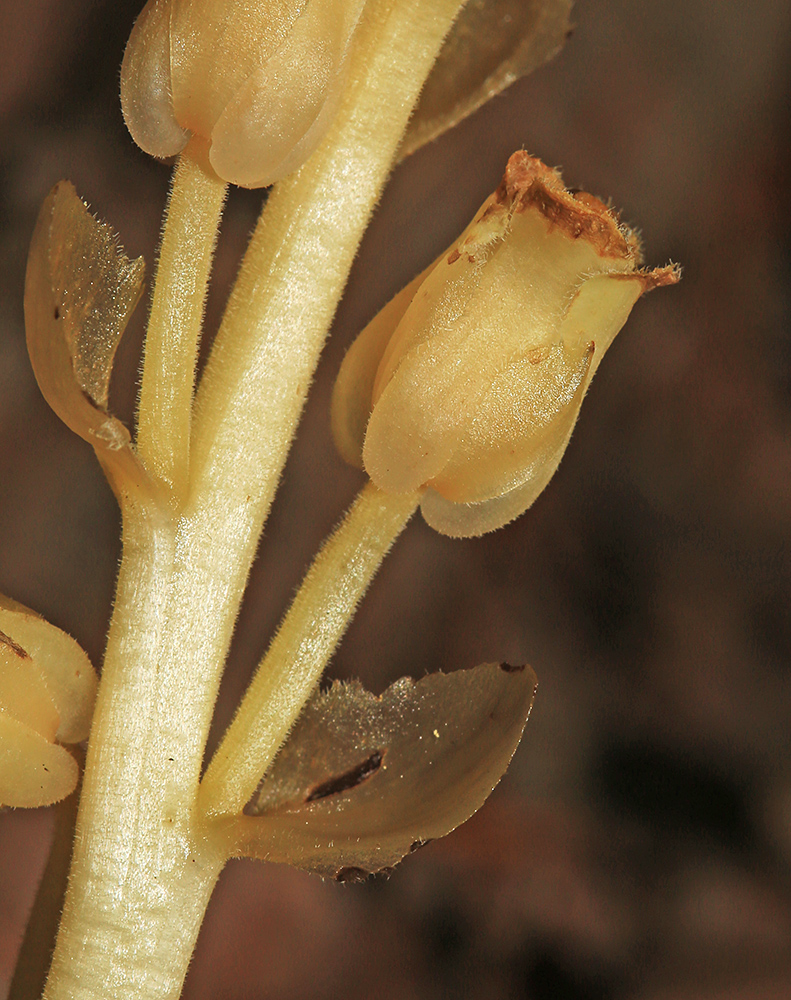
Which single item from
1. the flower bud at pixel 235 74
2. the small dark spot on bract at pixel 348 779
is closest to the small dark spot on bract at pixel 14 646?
the small dark spot on bract at pixel 348 779

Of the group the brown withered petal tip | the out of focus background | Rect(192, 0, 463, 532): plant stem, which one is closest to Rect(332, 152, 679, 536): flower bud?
the brown withered petal tip

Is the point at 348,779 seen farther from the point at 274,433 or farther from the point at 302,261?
the point at 302,261

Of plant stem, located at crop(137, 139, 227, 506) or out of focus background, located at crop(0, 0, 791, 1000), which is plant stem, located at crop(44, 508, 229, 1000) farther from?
out of focus background, located at crop(0, 0, 791, 1000)

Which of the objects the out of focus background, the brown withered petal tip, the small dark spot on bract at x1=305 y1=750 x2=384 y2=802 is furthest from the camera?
the out of focus background

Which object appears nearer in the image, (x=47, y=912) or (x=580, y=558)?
(x=47, y=912)

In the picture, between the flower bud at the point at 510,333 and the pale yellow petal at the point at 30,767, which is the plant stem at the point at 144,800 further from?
the flower bud at the point at 510,333

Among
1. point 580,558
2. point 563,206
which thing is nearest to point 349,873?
point 563,206

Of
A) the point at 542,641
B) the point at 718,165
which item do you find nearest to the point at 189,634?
the point at 542,641
